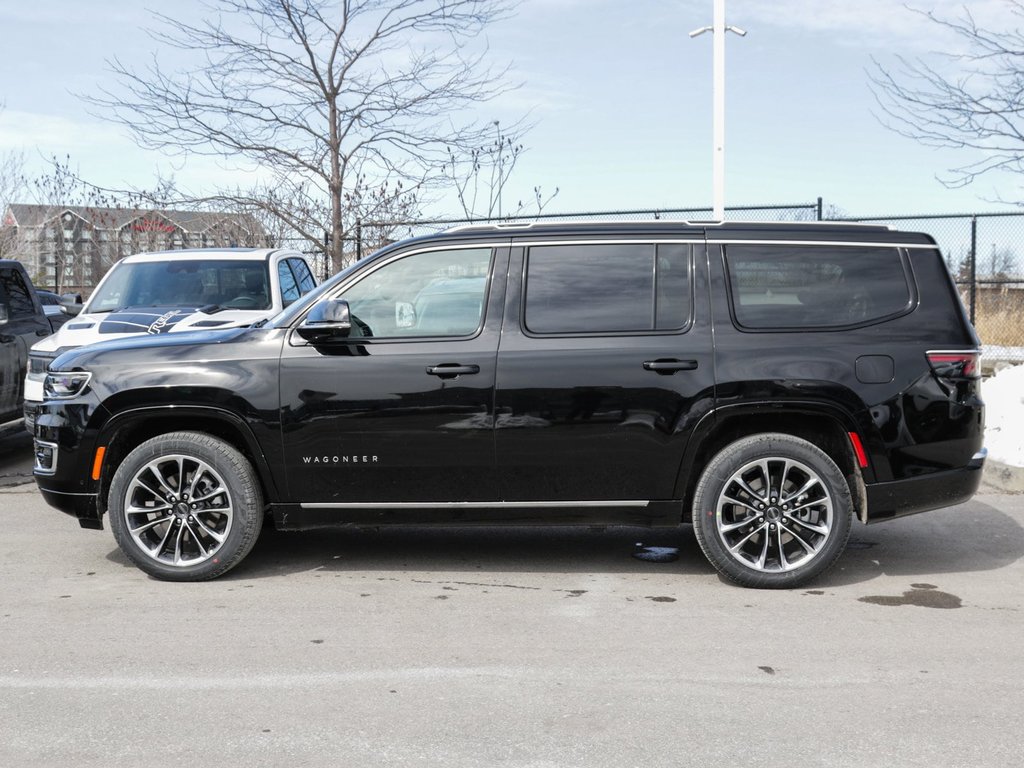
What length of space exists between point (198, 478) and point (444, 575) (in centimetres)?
148

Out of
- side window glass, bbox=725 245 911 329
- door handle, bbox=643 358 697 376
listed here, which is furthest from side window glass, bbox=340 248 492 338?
side window glass, bbox=725 245 911 329

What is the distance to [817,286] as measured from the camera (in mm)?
5891

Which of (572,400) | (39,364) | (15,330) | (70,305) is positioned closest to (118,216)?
(15,330)

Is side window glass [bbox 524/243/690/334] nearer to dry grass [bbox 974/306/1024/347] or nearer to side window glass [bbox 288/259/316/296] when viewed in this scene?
side window glass [bbox 288/259/316/296]

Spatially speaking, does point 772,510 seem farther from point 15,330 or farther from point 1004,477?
point 15,330

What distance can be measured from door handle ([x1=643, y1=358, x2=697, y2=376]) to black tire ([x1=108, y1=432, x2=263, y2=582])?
227cm

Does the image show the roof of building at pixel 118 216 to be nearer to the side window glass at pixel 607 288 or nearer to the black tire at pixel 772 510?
the side window glass at pixel 607 288

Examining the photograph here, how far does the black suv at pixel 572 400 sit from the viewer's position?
18.8 ft

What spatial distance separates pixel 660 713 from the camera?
404cm

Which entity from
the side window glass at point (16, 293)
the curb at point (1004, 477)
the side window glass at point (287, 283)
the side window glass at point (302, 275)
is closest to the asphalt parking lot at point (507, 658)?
the curb at point (1004, 477)

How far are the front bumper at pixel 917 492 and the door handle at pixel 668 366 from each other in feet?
3.87

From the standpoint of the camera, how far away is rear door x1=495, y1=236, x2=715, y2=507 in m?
5.73

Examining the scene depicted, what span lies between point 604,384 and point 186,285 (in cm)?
589

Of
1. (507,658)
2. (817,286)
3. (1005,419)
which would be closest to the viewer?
(507,658)
